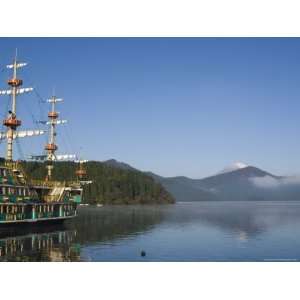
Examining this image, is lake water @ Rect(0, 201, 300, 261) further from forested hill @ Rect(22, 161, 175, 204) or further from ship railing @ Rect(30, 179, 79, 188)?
forested hill @ Rect(22, 161, 175, 204)

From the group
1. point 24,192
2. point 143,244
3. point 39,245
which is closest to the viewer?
point 39,245

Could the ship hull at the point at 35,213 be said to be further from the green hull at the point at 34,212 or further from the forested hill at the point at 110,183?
the forested hill at the point at 110,183

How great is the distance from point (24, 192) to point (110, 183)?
111578 millimetres

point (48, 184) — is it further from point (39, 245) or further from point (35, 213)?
point (39, 245)

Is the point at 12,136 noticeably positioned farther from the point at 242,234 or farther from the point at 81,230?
the point at 242,234

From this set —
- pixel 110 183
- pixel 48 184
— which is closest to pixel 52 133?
pixel 48 184

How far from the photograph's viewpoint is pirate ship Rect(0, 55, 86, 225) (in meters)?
55.6

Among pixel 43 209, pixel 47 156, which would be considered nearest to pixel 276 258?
pixel 43 209

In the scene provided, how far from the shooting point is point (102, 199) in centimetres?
16775

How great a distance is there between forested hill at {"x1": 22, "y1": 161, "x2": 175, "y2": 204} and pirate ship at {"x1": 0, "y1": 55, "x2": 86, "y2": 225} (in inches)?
3385

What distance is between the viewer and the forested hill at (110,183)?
549 ft

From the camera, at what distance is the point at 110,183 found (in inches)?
6722

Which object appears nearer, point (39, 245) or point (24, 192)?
point (39, 245)
